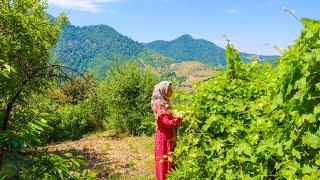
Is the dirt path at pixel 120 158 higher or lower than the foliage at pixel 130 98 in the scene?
lower

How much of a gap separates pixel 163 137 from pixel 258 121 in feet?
10.4

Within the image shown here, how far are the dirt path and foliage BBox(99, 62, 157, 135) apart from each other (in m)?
1.60

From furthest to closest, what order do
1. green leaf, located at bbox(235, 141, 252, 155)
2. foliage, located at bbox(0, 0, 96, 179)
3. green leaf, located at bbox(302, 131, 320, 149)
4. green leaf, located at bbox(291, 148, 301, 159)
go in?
green leaf, located at bbox(235, 141, 252, 155)
green leaf, located at bbox(291, 148, 301, 159)
green leaf, located at bbox(302, 131, 320, 149)
foliage, located at bbox(0, 0, 96, 179)

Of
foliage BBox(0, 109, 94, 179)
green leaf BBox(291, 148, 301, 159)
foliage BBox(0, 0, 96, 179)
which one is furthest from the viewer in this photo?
green leaf BBox(291, 148, 301, 159)

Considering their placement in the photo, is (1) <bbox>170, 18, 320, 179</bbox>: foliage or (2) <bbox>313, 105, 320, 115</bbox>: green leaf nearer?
(2) <bbox>313, 105, 320, 115</bbox>: green leaf

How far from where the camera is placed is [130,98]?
35.2m

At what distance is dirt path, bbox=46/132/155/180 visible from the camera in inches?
646

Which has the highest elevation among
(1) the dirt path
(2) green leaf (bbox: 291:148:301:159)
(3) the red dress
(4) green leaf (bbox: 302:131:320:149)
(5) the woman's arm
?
(4) green leaf (bbox: 302:131:320:149)

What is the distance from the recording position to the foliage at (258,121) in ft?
12.5

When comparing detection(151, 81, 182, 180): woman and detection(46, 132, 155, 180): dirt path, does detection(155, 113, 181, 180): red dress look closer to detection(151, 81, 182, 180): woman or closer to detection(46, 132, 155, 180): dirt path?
detection(151, 81, 182, 180): woman

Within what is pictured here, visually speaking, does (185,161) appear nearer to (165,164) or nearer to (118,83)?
(165,164)

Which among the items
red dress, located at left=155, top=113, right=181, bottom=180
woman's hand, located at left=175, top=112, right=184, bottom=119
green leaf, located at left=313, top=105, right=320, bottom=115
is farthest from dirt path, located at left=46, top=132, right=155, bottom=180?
green leaf, located at left=313, top=105, right=320, bottom=115

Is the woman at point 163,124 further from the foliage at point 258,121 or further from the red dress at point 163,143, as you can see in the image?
the foliage at point 258,121

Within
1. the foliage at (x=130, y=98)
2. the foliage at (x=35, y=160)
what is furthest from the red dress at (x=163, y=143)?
the foliage at (x=130, y=98)
